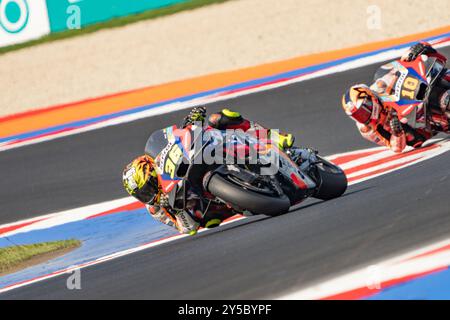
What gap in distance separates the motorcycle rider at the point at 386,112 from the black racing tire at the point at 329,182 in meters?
0.93

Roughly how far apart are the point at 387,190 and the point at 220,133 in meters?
1.55

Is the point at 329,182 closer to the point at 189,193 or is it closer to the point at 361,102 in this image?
the point at 361,102

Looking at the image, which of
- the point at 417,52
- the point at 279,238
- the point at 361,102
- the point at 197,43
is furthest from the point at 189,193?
the point at 197,43

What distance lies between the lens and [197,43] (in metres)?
15.5

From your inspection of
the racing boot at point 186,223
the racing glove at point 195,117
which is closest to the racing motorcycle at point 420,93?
the racing glove at point 195,117

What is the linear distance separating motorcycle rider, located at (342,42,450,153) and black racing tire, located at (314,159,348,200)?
0.93 m

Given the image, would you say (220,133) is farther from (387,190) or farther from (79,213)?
(79,213)

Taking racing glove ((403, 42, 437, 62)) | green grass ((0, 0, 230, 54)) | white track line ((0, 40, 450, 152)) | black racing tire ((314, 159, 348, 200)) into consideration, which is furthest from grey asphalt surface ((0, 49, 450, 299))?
green grass ((0, 0, 230, 54))

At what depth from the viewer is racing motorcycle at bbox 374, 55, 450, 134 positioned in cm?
895

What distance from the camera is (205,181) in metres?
6.93

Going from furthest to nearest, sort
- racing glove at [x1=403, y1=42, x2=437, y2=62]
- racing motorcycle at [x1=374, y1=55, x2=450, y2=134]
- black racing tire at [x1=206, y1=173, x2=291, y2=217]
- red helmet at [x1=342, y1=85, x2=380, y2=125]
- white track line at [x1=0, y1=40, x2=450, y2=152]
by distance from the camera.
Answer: white track line at [x1=0, y1=40, x2=450, y2=152], racing glove at [x1=403, y1=42, x2=437, y2=62], racing motorcycle at [x1=374, y1=55, x2=450, y2=134], red helmet at [x1=342, y1=85, x2=380, y2=125], black racing tire at [x1=206, y1=173, x2=291, y2=217]

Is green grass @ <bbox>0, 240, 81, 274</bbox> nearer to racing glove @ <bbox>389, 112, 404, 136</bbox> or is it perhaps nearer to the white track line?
racing glove @ <bbox>389, 112, 404, 136</bbox>

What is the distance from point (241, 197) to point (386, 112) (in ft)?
9.26

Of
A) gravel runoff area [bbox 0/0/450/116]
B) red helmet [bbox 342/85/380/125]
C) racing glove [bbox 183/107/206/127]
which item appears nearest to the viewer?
racing glove [bbox 183/107/206/127]
